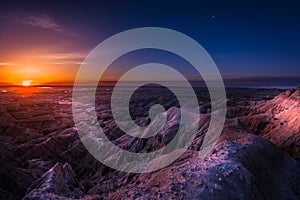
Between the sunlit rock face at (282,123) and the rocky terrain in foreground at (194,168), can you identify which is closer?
the rocky terrain in foreground at (194,168)

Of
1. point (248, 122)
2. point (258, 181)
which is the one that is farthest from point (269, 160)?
point (248, 122)

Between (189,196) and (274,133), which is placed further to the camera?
(274,133)

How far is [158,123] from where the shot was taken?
1153 inches

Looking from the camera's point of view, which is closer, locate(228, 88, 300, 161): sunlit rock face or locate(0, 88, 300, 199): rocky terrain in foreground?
locate(0, 88, 300, 199): rocky terrain in foreground

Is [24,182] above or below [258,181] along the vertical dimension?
below

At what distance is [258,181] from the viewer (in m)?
12.7

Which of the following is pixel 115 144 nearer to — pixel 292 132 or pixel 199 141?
pixel 199 141

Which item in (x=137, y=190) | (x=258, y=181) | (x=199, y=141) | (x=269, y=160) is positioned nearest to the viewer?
(x=137, y=190)

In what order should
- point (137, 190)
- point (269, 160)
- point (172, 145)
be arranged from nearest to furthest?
point (137, 190) → point (269, 160) → point (172, 145)

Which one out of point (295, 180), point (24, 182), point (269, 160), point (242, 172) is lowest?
point (24, 182)

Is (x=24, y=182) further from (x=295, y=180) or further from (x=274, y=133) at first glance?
(x=274, y=133)

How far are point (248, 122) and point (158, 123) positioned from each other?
1081 cm

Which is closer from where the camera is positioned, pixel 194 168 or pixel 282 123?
pixel 194 168

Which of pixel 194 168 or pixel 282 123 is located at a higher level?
pixel 194 168
